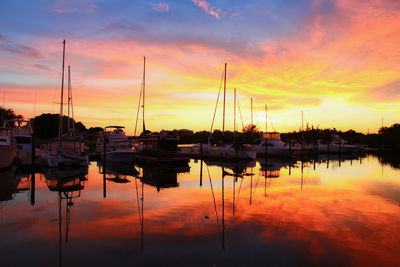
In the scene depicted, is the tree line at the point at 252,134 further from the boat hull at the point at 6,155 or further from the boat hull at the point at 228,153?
the boat hull at the point at 6,155

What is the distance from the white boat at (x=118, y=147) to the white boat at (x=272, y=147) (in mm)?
23551

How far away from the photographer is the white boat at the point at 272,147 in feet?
179

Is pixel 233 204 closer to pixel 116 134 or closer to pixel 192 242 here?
pixel 192 242

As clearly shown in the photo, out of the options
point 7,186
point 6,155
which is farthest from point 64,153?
point 7,186

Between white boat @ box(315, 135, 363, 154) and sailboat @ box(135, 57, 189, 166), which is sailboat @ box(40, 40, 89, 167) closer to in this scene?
sailboat @ box(135, 57, 189, 166)

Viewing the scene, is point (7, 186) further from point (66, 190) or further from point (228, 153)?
point (228, 153)

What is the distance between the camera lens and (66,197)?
1716cm

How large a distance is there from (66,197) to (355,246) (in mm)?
14353

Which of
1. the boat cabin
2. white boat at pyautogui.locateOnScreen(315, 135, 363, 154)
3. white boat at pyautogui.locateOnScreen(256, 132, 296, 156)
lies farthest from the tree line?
the boat cabin

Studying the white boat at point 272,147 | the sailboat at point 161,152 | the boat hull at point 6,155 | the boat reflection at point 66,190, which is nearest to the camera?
the boat reflection at point 66,190

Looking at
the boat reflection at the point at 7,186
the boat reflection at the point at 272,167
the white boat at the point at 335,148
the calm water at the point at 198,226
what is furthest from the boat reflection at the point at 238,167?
the white boat at the point at 335,148

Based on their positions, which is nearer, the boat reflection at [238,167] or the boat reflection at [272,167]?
the boat reflection at [272,167]

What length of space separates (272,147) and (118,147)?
88.3 ft

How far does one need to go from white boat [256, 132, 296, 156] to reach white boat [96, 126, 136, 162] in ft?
77.3
